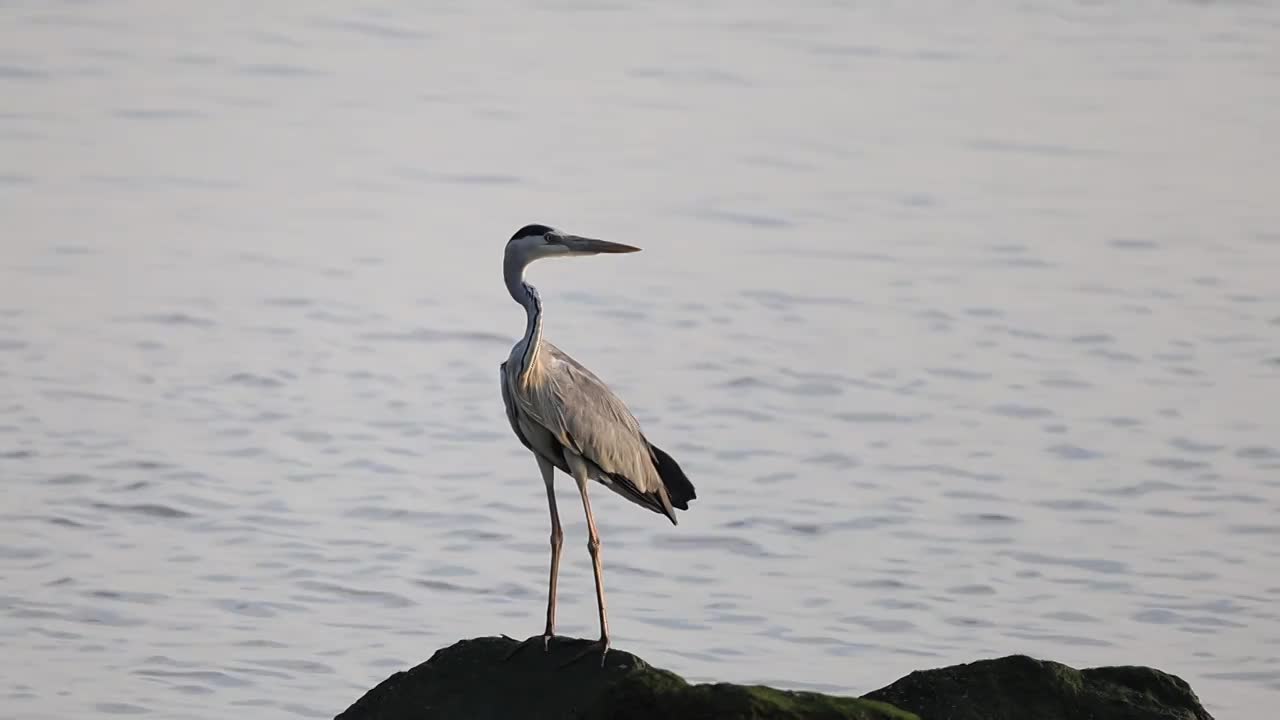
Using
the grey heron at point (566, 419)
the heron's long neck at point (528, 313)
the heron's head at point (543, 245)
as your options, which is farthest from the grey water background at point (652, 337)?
the heron's head at point (543, 245)

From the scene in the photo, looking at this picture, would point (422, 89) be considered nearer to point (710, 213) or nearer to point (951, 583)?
point (710, 213)

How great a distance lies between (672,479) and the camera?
367 inches

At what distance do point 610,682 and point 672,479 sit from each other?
150 centimetres

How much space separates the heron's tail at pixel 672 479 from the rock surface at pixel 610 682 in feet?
3.35

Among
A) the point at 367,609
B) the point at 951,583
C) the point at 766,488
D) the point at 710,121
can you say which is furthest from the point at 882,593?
the point at 710,121

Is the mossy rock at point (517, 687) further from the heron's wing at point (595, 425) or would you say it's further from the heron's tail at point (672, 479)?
the heron's tail at point (672, 479)

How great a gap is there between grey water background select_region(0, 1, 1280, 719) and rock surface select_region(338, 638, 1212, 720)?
7.51 feet

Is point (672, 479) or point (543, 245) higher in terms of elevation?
point (543, 245)

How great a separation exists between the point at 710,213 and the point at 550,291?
1881 mm

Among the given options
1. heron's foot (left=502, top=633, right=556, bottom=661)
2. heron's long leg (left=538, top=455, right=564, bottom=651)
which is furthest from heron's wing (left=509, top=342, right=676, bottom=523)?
heron's foot (left=502, top=633, right=556, bottom=661)

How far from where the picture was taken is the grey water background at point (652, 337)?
11.8 metres

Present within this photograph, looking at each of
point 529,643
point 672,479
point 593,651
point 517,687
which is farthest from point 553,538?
point 517,687

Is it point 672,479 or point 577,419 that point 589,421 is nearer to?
point 577,419

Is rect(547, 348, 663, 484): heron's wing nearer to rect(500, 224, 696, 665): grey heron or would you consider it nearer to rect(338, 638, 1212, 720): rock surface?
rect(500, 224, 696, 665): grey heron
